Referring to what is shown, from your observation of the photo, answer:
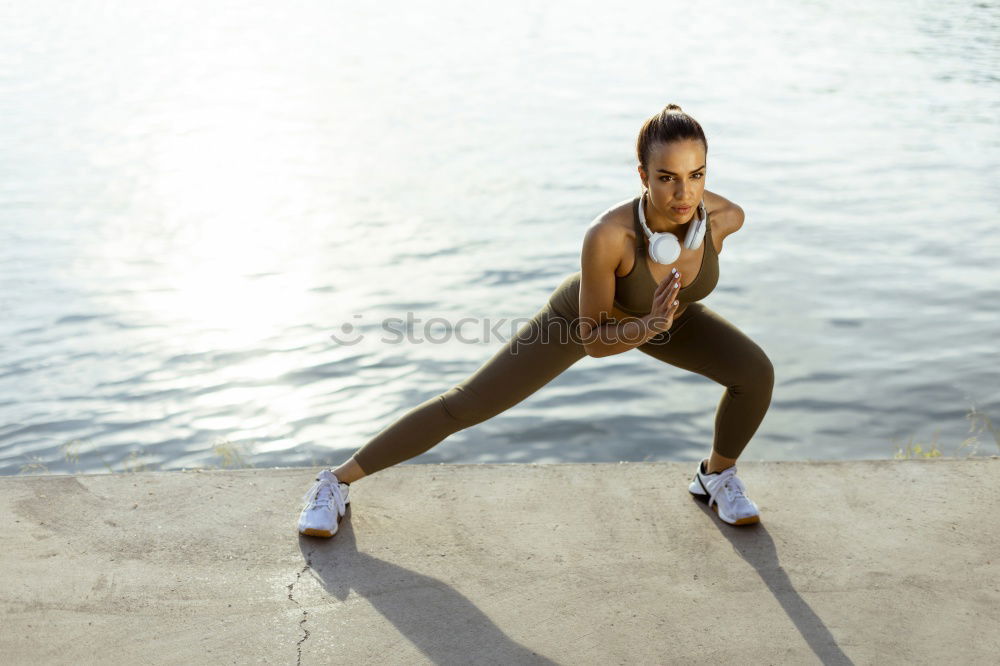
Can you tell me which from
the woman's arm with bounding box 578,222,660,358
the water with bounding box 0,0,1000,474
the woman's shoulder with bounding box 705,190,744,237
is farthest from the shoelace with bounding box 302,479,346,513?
the water with bounding box 0,0,1000,474

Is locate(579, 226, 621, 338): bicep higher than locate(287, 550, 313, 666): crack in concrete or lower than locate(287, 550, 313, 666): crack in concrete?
higher

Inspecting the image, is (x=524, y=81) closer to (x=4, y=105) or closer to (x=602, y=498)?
(x=4, y=105)

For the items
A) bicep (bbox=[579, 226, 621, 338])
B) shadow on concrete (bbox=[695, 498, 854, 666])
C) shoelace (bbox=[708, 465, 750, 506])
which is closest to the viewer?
shadow on concrete (bbox=[695, 498, 854, 666])

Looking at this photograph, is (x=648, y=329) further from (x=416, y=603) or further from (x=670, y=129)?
(x=416, y=603)

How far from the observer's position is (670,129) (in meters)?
3.39

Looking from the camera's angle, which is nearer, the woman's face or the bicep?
the woman's face

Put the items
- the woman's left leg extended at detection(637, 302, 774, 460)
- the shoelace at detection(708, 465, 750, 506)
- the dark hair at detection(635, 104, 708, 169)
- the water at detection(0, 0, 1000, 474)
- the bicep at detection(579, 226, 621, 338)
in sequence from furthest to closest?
the water at detection(0, 0, 1000, 474)
the shoelace at detection(708, 465, 750, 506)
the woman's left leg extended at detection(637, 302, 774, 460)
the bicep at detection(579, 226, 621, 338)
the dark hair at detection(635, 104, 708, 169)

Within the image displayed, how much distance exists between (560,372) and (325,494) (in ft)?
3.36

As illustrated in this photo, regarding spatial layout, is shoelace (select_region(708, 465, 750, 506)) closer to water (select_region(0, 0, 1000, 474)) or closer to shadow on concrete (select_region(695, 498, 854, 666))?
shadow on concrete (select_region(695, 498, 854, 666))

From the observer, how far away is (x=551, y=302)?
157 inches

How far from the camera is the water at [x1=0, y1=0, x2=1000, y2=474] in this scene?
7109mm

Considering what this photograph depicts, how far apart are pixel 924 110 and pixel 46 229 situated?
43.0ft

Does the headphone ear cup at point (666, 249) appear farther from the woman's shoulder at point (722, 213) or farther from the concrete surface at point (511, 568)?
the concrete surface at point (511, 568)

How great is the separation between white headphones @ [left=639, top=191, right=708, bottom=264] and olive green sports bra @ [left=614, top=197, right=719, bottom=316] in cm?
4
